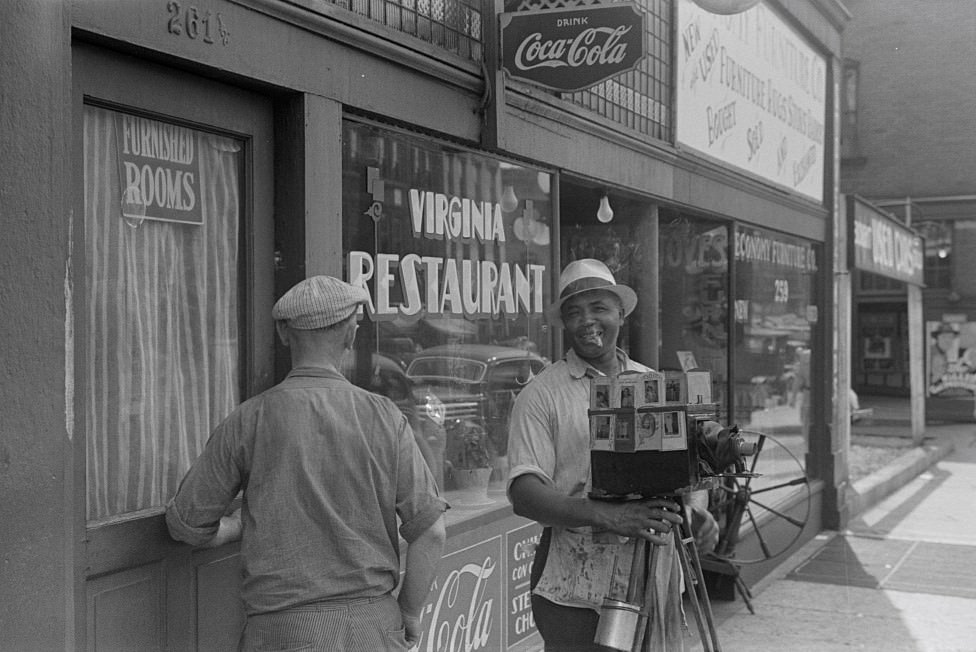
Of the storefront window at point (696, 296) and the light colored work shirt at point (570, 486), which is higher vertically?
the storefront window at point (696, 296)

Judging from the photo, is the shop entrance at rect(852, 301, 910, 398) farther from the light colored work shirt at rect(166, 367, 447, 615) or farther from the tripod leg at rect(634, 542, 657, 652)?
Result: the light colored work shirt at rect(166, 367, 447, 615)

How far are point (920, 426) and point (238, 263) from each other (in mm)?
15450

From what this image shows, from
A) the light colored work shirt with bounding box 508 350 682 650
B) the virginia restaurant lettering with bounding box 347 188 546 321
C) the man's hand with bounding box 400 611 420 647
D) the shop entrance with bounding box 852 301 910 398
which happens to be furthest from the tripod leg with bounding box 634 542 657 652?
the shop entrance with bounding box 852 301 910 398

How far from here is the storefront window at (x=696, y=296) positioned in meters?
7.55

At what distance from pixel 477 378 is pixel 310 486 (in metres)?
2.55

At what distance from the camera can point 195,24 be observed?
333cm

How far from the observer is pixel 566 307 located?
3.57 metres

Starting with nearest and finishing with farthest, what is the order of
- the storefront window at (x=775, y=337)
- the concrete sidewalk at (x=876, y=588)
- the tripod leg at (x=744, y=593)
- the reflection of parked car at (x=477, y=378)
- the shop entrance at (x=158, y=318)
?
the shop entrance at (x=158, y=318) → the reflection of parked car at (x=477, y=378) → the concrete sidewalk at (x=876, y=588) → the tripod leg at (x=744, y=593) → the storefront window at (x=775, y=337)

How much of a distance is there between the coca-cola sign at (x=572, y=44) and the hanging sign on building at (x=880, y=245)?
6.83 meters

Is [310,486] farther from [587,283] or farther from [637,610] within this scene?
[587,283]

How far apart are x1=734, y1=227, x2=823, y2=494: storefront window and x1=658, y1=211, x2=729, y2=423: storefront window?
0.25 metres

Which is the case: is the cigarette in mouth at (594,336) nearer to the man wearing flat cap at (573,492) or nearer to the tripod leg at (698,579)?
the man wearing flat cap at (573,492)

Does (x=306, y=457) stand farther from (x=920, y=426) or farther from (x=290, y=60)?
(x=920, y=426)

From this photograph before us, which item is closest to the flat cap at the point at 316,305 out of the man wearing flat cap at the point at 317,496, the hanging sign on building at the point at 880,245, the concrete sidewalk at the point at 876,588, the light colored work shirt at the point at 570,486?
the man wearing flat cap at the point at 317,496
